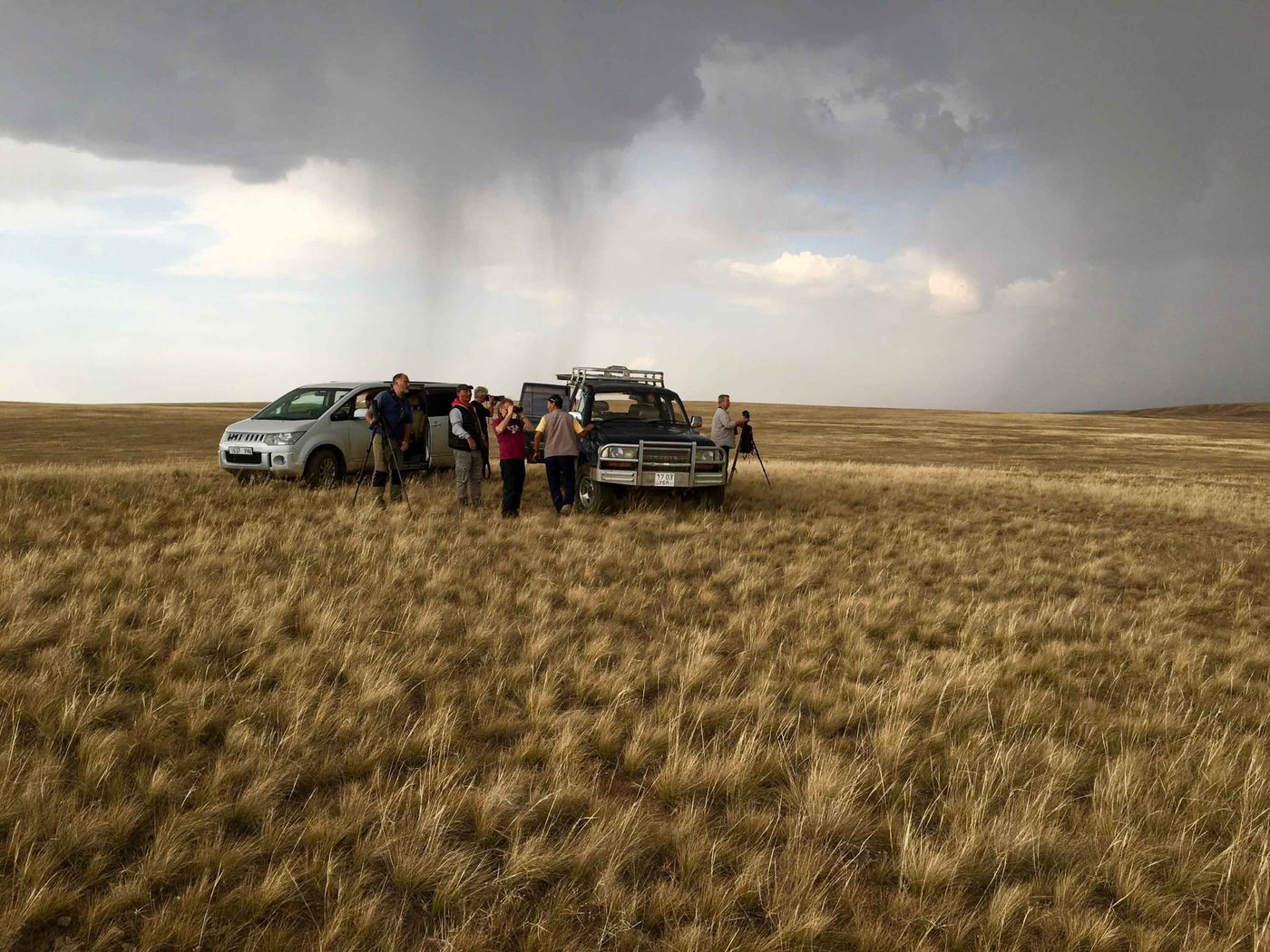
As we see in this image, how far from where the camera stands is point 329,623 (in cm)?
591

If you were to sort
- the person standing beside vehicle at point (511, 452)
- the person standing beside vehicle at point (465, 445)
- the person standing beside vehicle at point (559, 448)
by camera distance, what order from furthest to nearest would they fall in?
the person standing beside vehicle at point (559, 448)
the person standing beside vehicle at point (465, 445)
the person standing beside vehicle at point (511, 452)

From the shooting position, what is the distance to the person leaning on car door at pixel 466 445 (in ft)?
38.3

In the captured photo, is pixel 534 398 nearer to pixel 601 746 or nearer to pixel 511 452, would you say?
pixel 511 452

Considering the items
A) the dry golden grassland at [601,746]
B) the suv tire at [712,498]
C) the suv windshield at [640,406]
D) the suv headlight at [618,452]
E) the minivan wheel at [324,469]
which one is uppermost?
the suv windshield at [640,406]

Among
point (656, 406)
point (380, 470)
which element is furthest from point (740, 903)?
point (656, 406)

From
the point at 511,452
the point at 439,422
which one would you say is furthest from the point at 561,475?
the point at 439,422

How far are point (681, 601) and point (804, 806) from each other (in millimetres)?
3814

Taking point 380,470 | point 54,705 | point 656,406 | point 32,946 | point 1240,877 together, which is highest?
point 656,406

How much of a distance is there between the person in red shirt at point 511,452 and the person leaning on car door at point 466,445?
17.7 inches

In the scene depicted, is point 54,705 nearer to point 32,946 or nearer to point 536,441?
point 32,946

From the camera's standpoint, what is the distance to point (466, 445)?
38.4ft

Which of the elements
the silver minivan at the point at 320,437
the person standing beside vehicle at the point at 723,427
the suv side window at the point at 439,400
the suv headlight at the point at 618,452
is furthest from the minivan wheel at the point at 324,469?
the person standing beside vehicle at the point at 723,427

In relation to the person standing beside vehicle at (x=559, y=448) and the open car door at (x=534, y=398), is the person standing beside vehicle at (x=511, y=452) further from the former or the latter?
the open car door at (x=534, y=398)

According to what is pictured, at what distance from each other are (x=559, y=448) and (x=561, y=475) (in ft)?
1.99
